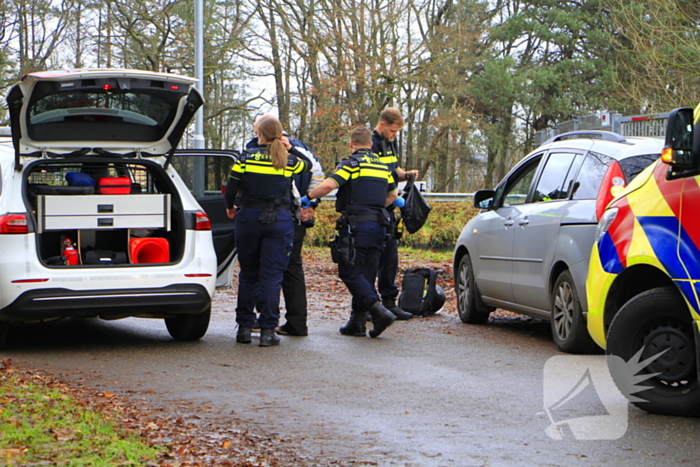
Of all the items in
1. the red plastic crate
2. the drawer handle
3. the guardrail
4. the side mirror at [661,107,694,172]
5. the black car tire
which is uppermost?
the guardrail

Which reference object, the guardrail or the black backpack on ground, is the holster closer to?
the black backpack on ground

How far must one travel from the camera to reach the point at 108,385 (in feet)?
20.3

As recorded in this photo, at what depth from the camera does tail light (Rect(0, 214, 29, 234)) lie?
7.26m

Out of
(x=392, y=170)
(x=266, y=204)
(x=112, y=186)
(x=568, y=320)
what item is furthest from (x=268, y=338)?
(x=568, y=320)

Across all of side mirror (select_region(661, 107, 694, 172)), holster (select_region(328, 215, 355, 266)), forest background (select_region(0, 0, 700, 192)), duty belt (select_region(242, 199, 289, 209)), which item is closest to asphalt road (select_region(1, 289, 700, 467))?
holster (select_region(328, 215, 355, 266))

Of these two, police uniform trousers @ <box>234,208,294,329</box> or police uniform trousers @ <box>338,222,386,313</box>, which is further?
police uniform trousers @ <box>338,222,386,313</box>

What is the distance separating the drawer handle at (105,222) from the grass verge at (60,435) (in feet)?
7.96

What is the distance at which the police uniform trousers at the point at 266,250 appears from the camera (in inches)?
313

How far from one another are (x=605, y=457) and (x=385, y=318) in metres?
3.98

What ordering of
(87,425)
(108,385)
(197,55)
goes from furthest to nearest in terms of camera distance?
(197,55), (108,385), (87,425)

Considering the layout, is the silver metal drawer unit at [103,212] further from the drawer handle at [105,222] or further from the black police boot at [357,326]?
the black police boot at [357,326]

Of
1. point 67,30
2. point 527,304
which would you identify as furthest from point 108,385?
point 67,30

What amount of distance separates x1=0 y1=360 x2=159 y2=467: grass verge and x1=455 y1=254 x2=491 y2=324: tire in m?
4.97

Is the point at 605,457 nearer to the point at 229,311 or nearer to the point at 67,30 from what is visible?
the point at 229,311
